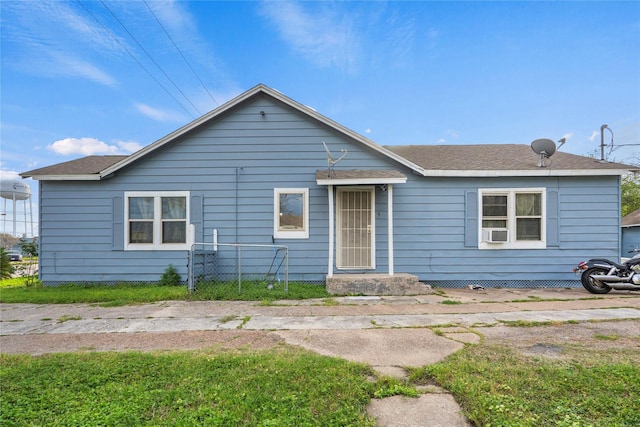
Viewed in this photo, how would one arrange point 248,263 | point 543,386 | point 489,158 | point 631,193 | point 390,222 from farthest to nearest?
point 631,193, point 489,158, point 248,263, point 390,222, point 543,386

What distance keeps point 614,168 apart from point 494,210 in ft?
9.88

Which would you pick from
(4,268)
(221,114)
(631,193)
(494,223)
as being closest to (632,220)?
(631,193)

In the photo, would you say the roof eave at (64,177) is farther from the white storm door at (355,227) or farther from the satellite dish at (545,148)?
the satellite dish at (545,148)

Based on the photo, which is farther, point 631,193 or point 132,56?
point 631,193

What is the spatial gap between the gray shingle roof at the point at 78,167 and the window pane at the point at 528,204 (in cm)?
1110

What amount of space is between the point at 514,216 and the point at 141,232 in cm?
986

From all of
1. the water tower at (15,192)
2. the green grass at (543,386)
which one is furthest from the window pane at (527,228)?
the water tower at (15,192)

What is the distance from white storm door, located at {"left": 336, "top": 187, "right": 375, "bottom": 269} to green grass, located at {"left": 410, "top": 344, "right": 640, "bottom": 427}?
15.8 feet

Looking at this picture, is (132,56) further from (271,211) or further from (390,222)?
(390,222)

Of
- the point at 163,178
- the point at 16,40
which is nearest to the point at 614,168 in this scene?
the point at 163,178

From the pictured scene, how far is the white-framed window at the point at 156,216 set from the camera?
27.5ft

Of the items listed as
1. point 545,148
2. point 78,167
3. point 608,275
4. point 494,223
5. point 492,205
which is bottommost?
point 608,275

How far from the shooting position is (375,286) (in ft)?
24.0

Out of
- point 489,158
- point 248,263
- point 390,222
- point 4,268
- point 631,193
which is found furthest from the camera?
point 631,193
